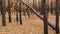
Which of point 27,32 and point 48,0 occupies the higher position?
point 48,0

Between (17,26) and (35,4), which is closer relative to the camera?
(17,26)

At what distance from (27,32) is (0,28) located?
1531 mm

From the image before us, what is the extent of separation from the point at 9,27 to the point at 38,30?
1.58 m

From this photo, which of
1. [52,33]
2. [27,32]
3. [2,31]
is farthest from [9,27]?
[52,33]

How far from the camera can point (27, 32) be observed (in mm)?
8164

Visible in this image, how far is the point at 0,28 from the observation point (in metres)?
8.98

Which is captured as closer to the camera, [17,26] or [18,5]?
[17,26]

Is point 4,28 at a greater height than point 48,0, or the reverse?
point 48,0

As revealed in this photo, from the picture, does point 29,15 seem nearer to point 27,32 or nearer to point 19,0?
point 19,0

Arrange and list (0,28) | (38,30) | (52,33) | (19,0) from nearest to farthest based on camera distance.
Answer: (52,33) < (38,30) < (0,28) < (19,0)

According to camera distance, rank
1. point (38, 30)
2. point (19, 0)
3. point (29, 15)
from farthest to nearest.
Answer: point (29, 15), point (19, 0), point (38, 30)

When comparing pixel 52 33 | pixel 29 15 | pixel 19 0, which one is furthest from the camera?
pixel 29 15

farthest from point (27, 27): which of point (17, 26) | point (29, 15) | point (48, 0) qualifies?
point (48, 0)

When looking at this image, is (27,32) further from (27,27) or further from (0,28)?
(0,28)
